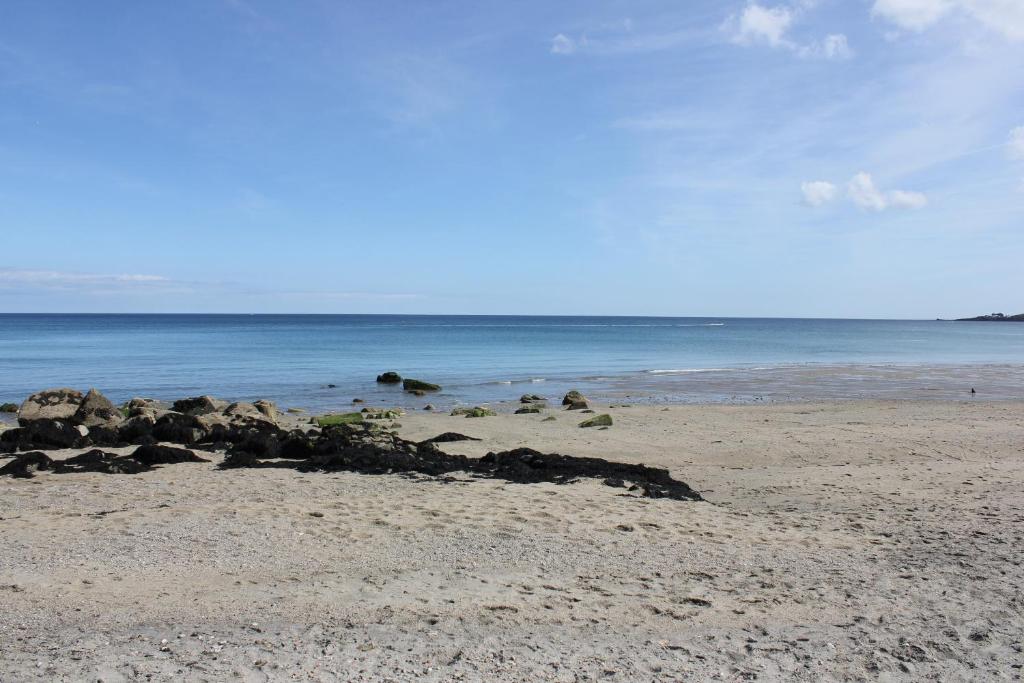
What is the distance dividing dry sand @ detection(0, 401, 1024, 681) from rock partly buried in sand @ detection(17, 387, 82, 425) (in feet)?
29.6

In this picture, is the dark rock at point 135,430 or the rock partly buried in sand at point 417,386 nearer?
Result: the dark rock at point 135,430

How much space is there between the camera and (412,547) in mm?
8180

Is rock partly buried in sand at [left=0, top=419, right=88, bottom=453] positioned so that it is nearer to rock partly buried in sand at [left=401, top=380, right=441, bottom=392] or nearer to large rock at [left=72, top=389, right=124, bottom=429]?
large rock at [left=72, top=389, right=124, bottom=429]

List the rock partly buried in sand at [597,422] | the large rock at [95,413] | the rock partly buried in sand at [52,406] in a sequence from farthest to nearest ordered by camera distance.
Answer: the rock partly buried in sand at [52,406] → the rock partly buried in sand at [597,422] → the large rock at [95,413]

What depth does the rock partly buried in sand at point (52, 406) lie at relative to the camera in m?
19.5

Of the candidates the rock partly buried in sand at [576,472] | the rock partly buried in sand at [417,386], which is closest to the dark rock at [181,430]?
the rock partly buried in sand at [576,472]

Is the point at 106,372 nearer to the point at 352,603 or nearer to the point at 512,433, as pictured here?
the point at 512,433

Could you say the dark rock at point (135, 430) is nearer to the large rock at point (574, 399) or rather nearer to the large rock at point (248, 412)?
the large rock at point (248, 412)

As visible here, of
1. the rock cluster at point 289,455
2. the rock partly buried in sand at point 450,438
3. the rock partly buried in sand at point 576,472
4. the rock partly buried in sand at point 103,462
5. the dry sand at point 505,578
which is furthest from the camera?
the rock partly buried in sand at point 450,438

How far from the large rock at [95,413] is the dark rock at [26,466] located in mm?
5878

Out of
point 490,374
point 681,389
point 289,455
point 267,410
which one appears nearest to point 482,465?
point 289,455

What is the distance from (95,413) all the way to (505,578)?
1573 centimetres

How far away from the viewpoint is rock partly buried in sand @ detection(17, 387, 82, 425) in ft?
64.1

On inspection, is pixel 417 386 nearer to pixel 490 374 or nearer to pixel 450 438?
pixel 490 374
